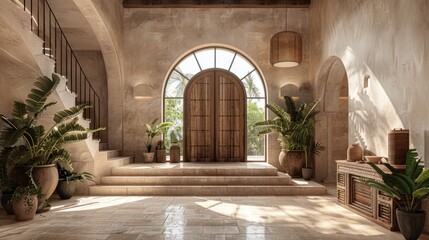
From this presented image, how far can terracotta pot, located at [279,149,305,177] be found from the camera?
29.0ft

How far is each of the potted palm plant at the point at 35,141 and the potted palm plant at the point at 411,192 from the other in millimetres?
5434

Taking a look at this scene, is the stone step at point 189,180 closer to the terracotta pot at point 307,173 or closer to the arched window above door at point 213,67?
the terracotta pot at point 307,173

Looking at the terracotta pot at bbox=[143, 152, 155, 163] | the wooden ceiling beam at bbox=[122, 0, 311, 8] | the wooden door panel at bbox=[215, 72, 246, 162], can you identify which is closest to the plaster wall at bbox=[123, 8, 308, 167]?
the wooden ceiling beam at bbox=[122, 0, 311, 8]

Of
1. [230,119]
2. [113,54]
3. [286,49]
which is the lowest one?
[230,119]

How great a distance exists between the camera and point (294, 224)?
196 inches

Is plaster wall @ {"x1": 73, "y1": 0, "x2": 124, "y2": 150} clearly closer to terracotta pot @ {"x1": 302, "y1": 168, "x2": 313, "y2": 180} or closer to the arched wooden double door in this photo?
the arched wooden double door

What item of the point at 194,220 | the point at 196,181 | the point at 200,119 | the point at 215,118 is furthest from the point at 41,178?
the point at 215,118

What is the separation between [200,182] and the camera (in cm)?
771

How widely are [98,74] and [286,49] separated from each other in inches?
239

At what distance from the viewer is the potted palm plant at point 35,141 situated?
212 inches

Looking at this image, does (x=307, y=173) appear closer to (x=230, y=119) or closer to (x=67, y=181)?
(x=230, y=119)

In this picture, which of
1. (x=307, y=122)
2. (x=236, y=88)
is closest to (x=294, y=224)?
(x=307, y=122)

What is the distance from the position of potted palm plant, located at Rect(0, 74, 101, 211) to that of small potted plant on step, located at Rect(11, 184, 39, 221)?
19cm

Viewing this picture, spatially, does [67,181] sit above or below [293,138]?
below
